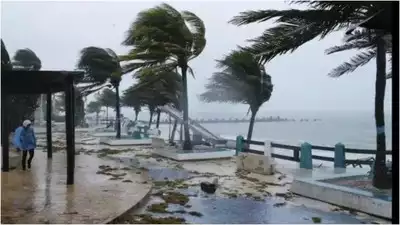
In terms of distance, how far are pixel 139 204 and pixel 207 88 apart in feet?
48.1

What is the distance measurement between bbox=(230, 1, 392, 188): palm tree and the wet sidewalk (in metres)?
3.47

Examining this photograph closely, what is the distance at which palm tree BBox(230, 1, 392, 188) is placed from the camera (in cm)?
721

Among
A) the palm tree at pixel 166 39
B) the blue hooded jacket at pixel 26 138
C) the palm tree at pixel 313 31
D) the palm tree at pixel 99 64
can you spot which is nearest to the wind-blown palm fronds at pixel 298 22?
the palm tree at pixel 313 31

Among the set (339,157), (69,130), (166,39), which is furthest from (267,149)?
(69,130)

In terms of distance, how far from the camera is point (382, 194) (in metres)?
7.18

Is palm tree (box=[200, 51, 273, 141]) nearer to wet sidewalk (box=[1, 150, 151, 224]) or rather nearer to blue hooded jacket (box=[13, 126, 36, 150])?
wet sidewalk (box=[1, 150, 151, 224])

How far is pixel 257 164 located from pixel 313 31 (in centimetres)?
506

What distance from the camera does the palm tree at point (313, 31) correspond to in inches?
284

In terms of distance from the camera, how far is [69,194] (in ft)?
25.2

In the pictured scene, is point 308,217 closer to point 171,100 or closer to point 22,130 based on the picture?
point 22,130

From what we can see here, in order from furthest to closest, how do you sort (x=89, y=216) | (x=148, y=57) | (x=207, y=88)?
(x=207, y=88) → (x=148, y=57) → (x=89, y=216)

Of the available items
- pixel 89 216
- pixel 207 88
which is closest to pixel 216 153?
pixel 207 88

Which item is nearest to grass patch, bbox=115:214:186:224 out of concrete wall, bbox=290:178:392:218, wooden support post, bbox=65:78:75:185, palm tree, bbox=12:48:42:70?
wooden support post, bbox=65:78:75:185

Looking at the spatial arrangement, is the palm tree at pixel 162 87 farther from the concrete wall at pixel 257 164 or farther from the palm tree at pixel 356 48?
the palm tree at pixel 356 48
